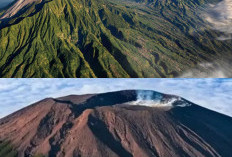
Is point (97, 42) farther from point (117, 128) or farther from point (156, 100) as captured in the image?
point (117, 128)

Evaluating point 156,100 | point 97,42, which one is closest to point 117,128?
point 156,100

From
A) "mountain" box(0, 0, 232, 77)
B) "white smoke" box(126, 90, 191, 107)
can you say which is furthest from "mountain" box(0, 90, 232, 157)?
"mountain" box(0, 0, 232, 77)

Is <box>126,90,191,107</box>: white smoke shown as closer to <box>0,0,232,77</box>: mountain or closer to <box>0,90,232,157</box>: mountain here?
<box>0,90,232,157</box>: mountain

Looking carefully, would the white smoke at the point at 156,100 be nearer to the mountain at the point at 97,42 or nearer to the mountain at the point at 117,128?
the mountain at the point at 117,128

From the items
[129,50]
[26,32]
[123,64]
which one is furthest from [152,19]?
[26,32]

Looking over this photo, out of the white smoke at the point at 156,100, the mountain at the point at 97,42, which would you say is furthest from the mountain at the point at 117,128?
the mountain at the point at 97,42

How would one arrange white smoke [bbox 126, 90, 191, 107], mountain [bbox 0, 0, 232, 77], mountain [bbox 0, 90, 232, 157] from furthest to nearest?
mountain [bbox 0, 0, 232, 77], white smoke [bbox 126, 90, 191, 107], mountain [bbox 0, 90, 232, 157]
